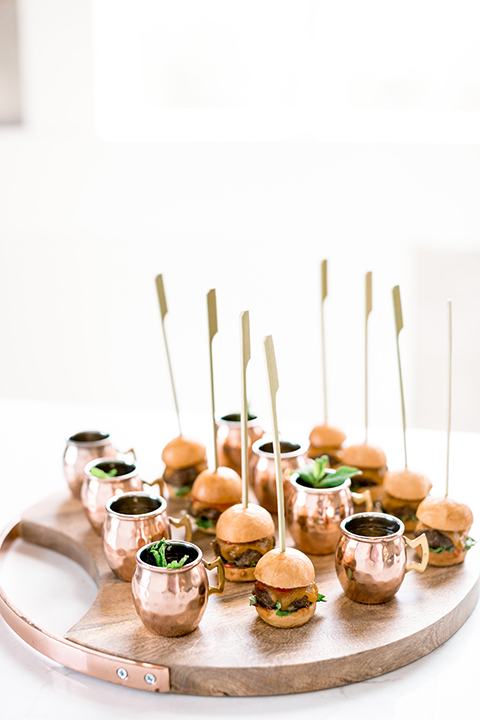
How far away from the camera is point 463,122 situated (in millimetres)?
2939

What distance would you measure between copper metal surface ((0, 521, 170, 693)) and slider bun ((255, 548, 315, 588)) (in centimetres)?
14

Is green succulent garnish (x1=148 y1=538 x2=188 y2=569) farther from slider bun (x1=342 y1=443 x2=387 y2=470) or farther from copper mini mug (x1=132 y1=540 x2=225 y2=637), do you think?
slider bun (x1=342 y1=443 x2=387 y2=470)

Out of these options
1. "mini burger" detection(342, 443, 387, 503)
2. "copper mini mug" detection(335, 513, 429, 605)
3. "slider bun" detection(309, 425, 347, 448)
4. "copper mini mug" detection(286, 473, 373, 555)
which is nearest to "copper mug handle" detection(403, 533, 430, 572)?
"copper mini mug" detection(335, 513, 429, 605)

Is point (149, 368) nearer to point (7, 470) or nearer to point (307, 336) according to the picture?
point (307, 336)

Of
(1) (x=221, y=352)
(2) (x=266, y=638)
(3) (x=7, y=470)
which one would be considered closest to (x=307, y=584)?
(2) (x=266, y=638)

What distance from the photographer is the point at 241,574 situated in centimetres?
88

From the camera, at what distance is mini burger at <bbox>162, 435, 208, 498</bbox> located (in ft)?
3.68

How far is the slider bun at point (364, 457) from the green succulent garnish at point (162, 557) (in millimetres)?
380

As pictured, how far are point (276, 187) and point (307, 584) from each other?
7.87 feet

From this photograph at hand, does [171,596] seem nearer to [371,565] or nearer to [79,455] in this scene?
[371,565]

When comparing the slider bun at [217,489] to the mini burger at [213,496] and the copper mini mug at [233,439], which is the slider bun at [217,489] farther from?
the copper mini mug at [233,439]

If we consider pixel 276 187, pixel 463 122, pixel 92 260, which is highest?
pixel 463 122

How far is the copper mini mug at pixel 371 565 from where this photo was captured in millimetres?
801

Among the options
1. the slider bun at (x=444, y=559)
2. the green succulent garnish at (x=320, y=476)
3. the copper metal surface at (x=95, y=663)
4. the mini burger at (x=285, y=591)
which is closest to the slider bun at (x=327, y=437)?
the green succulent garnish at (x=320, y=476)
